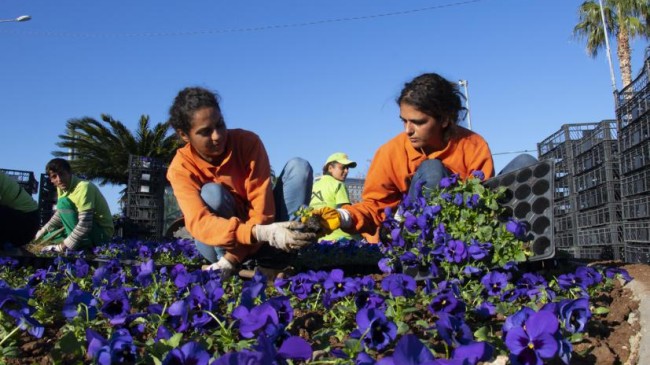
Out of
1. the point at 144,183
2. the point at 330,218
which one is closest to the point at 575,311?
the point at 330,218

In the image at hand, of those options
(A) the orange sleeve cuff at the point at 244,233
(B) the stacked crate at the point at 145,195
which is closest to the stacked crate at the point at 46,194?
(B) the stacked crate at the point at 145,195

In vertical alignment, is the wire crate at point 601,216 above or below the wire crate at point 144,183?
below

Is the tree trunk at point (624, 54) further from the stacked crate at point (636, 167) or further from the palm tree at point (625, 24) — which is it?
the stacked crate at point (636, 167)

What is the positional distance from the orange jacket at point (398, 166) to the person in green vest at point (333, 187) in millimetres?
3394

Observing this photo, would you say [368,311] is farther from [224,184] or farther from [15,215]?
[15,215]

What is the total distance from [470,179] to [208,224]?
1.33 metres

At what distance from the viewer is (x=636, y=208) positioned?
21.0ft

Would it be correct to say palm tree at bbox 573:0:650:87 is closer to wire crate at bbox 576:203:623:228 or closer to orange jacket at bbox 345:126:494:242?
wire crate at bbox 576:203:623:228

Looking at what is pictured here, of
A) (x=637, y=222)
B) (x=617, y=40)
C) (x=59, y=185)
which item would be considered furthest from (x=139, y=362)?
(x=617, y=40)

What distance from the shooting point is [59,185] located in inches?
235

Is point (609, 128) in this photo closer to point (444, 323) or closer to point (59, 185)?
point (59, 185)

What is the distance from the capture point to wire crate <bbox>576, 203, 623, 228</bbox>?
7207 millimetres

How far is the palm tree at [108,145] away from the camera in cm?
1920

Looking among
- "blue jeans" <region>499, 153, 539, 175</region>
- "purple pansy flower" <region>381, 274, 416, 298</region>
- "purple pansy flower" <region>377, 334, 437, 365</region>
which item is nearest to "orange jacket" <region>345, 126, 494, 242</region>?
"blue jeans" <region>499, 153, 539, 175</region>
